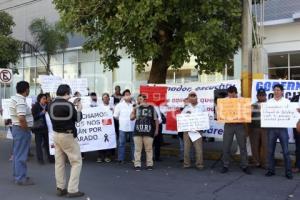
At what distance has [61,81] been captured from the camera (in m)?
15.7

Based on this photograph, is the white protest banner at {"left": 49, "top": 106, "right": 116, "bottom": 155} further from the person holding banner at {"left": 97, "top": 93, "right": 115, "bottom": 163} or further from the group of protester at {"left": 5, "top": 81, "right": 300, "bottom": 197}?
the group of protester at {"left": 5, "top": 81, "right": 300, "bottom": 197}

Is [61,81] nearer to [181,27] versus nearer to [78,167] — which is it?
[181,27]

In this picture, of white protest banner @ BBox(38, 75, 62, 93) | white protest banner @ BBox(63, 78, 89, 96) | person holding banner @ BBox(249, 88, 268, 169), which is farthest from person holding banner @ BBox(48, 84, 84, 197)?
white protest banner @ BBox(38, 75, 62, 93)

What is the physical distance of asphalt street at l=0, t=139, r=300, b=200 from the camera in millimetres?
8453

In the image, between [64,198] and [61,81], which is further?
[61,81]

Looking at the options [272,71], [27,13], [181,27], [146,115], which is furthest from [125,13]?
[27,13]

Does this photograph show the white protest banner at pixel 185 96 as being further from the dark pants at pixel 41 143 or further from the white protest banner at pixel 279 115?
the dark pants at pixel 41 143

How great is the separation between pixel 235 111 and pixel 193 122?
1.14 m

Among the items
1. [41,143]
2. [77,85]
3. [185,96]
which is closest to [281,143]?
[185,96]

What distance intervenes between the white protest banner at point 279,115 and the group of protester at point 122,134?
119 mm

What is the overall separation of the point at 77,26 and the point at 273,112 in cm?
628

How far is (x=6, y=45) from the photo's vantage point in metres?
22.4

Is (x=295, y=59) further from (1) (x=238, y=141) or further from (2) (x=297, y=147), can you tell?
(1) (x=238, y=141)

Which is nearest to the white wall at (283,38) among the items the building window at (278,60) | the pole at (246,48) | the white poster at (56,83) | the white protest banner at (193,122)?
the building window at (278,60)
